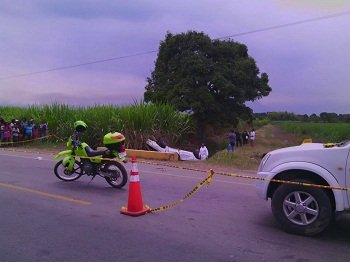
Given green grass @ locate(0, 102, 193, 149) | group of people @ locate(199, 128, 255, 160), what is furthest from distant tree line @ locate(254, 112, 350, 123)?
green grass @ locate(0, 102, 193, 149)

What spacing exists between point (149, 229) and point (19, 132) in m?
21.0

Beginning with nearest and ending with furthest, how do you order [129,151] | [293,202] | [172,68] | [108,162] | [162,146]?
[293,202] → [108,162] → [129,151] → [162,146] → [172,68]

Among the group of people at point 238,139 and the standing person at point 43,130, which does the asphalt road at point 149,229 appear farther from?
the group of people at point 238,139

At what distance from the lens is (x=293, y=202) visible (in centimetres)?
637

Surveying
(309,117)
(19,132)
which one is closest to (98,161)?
(19,132)

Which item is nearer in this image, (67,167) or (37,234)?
(37,234)

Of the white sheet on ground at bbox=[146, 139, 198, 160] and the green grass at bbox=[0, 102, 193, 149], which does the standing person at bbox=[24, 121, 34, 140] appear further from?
the white sheet on ground at bbox=[146, 139, 198, 160]

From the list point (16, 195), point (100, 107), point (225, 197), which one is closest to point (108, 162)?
point (16, 195)

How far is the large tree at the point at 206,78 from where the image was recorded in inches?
1459

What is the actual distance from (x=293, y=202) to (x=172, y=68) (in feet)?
112

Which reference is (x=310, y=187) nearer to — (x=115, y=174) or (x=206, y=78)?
(x=115, y=174)

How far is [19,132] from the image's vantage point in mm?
25625

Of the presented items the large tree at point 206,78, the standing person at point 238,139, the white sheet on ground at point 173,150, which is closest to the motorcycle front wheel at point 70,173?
the white sheet on ground at point 173,150

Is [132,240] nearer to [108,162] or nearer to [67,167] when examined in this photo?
[108,162]
